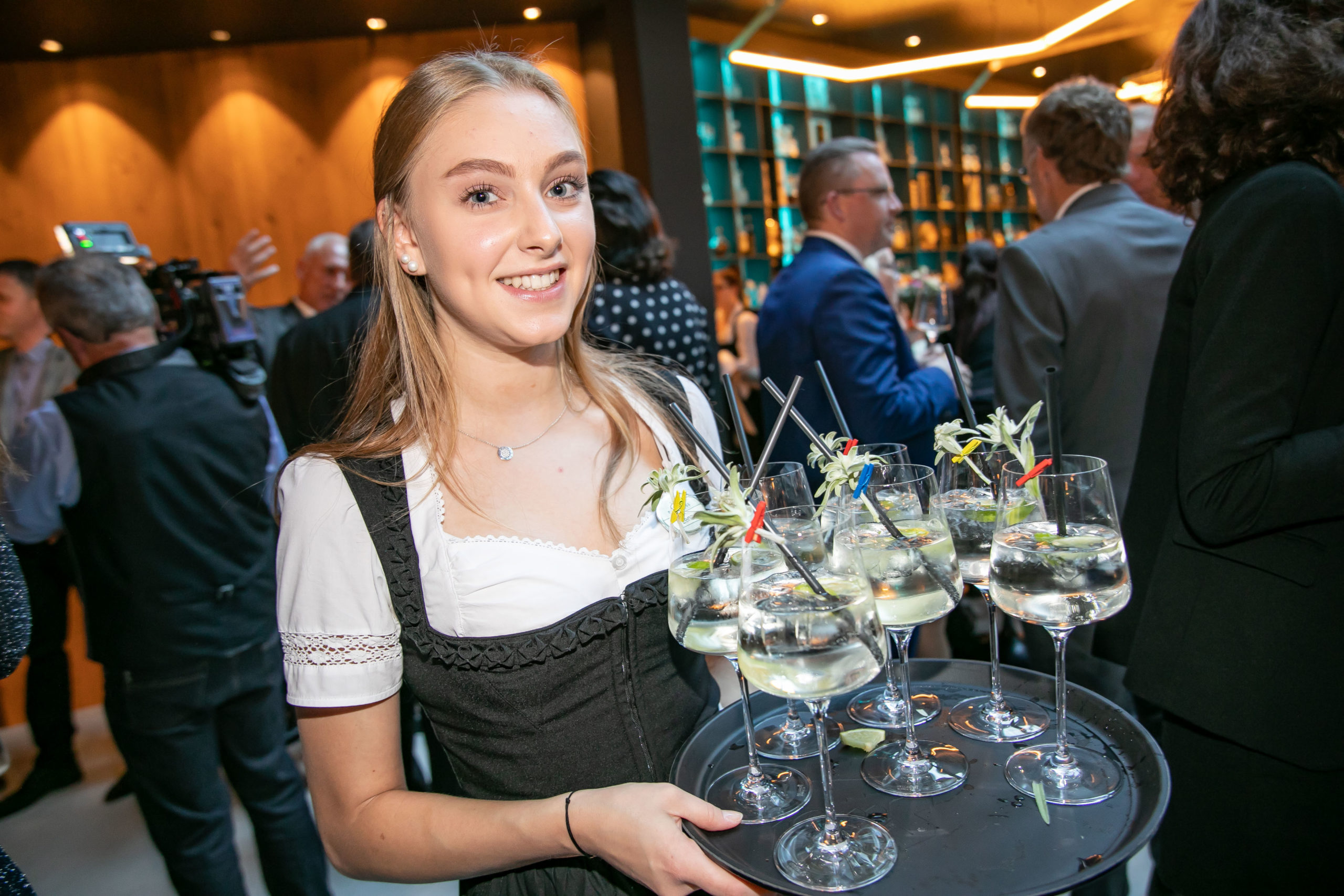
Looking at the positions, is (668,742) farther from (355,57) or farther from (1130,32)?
(1130,32)

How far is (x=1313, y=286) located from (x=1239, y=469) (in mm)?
265

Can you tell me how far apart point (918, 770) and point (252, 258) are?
3.19 meters

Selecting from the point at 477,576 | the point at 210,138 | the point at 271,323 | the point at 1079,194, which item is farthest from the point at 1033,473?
the point at 210,138

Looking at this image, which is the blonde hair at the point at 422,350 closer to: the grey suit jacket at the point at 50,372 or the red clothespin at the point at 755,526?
the red clothespin at the point at 755,526

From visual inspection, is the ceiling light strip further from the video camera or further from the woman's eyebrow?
→ the woman's eyebrow

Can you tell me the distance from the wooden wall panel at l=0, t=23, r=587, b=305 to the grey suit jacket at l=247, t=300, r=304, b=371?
36.3 inches

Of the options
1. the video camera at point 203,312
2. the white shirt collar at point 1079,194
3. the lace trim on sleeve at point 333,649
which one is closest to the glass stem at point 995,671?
the lace trim on sleeve at point 333,649

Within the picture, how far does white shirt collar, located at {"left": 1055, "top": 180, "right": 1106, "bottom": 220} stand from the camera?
249 centimetres

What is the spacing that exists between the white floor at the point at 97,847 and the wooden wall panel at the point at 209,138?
2.84 m

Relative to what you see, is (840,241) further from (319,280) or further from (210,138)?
(210,138)

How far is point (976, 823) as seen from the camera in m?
0.93

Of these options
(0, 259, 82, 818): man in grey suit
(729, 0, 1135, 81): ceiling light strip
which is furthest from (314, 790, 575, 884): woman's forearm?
(729, 0, 1135, 81): ceiling light strip

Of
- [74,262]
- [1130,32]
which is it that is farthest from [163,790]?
[1130,32]

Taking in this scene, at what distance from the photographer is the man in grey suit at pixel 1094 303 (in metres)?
2.31
